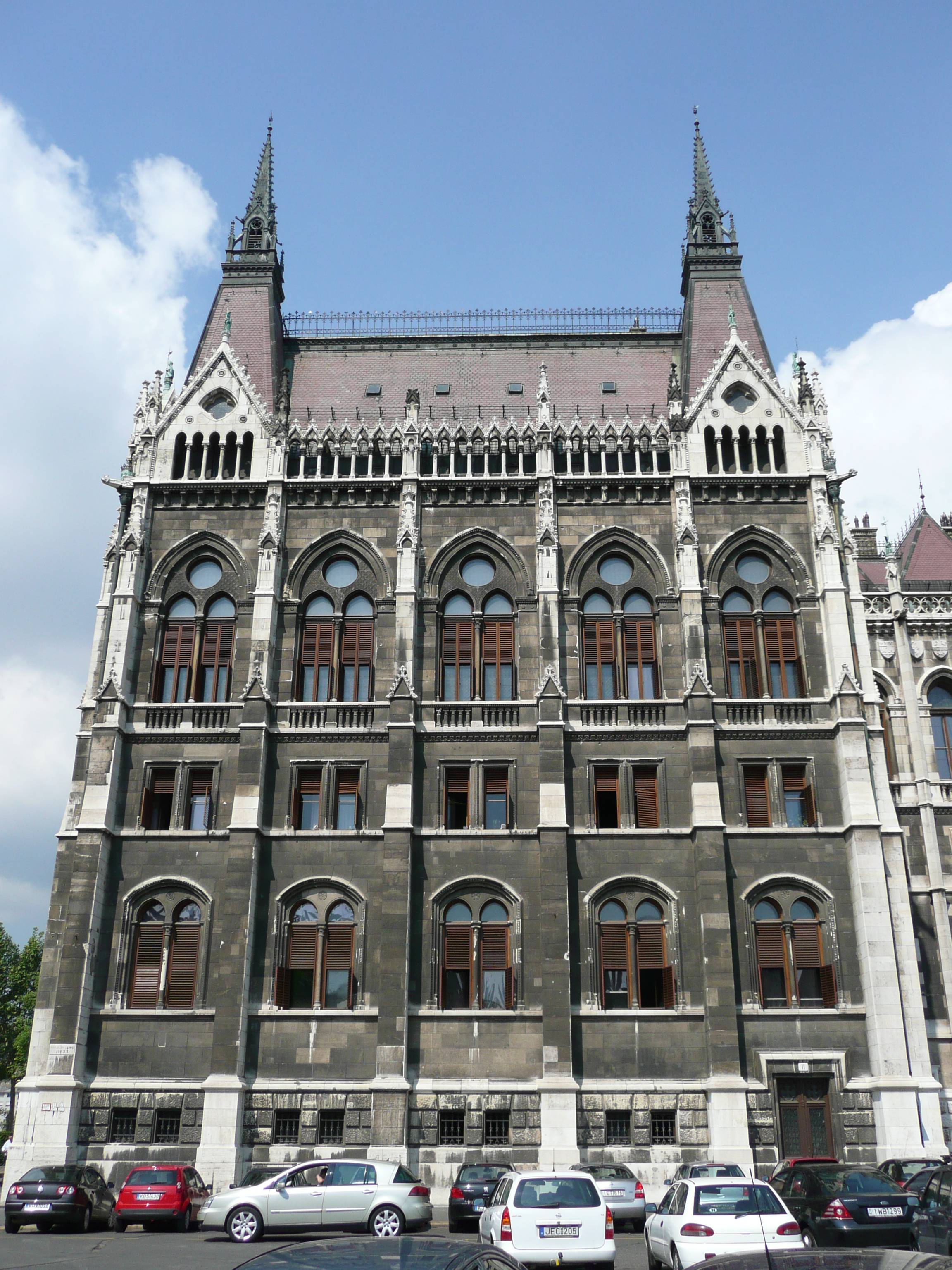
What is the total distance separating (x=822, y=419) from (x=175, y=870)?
91.5ft

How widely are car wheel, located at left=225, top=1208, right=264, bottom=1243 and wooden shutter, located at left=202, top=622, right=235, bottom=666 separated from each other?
64.7 feet

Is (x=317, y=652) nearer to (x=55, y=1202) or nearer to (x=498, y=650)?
(x=498, y=650)

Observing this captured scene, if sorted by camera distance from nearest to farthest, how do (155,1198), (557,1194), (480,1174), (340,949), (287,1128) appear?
(557,1194) → (155,1198) → (480,1174) → (287,1128) → (340,949)

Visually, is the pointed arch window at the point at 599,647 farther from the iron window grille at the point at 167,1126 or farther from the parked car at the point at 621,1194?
the iron window grille at the point at 167,1126

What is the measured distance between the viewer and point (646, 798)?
37.8 m

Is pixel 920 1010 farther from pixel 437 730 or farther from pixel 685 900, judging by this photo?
pixel 437 730

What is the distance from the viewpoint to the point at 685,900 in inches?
1425

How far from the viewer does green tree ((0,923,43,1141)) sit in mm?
70062

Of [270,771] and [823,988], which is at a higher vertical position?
[270,771]

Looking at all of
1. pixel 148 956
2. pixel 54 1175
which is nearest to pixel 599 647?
pixel 148 956

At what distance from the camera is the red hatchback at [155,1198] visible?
26969 mm

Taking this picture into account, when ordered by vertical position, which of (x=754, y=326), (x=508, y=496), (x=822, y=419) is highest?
(x=754, y=326)

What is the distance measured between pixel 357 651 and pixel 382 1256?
32.7 metres

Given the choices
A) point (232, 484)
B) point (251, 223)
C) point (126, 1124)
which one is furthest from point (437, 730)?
point (251, 223)
